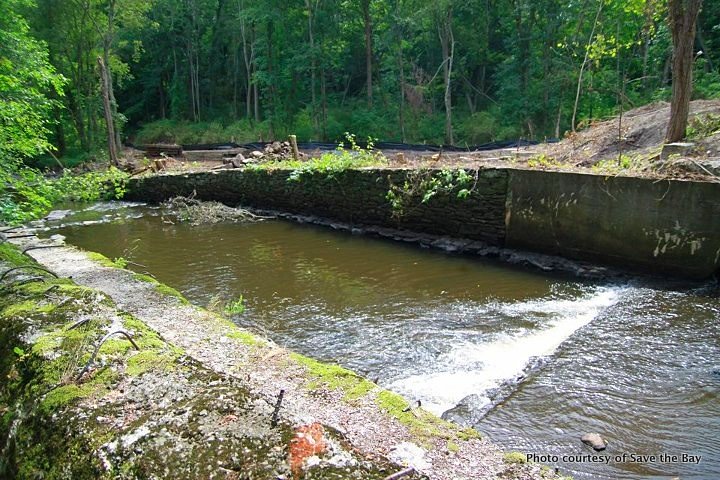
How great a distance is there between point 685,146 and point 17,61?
10311 millimetres

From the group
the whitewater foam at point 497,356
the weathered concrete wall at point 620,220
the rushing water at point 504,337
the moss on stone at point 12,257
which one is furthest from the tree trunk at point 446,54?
the moss on stone at point 12,257

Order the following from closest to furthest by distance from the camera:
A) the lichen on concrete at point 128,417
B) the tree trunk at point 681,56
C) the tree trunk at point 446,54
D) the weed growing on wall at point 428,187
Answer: the lichen on concrete at point 128,417 → the tree trunk at point 681,56 → the weed growing on wall at point 428,187 → the tree trunk at point 446,54

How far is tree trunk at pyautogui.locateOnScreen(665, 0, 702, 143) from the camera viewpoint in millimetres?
8977

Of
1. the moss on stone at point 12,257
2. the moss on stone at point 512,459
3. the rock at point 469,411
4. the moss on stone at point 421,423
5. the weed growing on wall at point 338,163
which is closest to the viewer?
the moss on stone at point 512,459

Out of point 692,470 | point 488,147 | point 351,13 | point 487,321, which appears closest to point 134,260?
point 487,321

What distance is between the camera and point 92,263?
246 inches

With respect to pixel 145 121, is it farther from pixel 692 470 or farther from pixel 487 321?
pixel 692 470

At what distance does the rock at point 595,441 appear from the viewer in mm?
3834

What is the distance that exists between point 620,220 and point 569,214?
2.84 ft

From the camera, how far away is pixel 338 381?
3.15 m

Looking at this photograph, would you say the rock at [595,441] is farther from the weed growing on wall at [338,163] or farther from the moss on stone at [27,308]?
the weed growing on wall at [338,163]

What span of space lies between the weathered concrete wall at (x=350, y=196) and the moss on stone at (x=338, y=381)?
7241 millimetres

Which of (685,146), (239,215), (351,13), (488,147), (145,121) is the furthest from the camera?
(145,121)

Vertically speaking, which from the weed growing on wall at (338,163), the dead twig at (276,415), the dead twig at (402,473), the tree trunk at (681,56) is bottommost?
the dead twig at (402,473)
